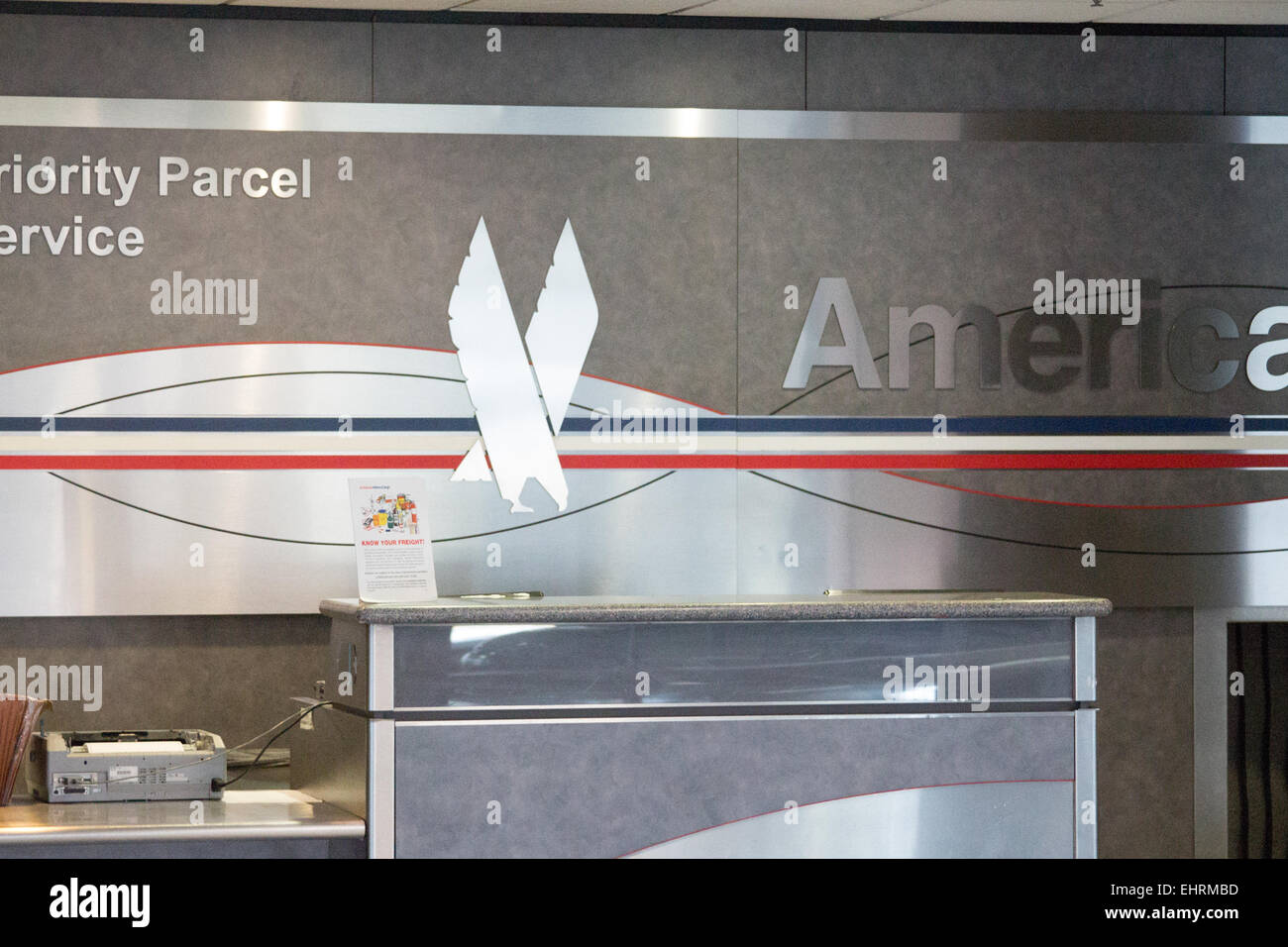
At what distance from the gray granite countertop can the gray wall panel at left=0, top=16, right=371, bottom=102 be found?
2089 mm

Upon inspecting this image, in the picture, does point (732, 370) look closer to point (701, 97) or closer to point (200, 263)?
point (701, 97)

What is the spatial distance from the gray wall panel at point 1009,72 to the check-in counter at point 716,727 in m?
2.23

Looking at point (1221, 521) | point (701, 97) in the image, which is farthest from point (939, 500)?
point (701, 97)

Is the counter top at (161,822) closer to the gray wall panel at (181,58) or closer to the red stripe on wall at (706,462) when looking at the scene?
the red stripe on wall at (706,462)

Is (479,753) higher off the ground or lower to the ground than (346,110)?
lower

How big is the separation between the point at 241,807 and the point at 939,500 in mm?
2673

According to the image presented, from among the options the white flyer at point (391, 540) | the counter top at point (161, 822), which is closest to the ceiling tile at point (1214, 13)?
the white flyer at point (391, 540)

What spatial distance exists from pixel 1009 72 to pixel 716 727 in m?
2.89

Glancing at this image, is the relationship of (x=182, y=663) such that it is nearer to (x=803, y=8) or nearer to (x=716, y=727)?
(x=716, y=727)

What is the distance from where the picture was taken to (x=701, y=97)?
5.09 meters

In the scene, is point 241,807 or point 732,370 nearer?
point 241,807

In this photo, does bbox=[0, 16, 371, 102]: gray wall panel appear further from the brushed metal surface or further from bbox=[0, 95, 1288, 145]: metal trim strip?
the brushed metal surface

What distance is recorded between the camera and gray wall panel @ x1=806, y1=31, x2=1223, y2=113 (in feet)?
16.9

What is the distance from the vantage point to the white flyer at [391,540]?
11.6 feet
